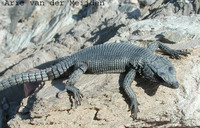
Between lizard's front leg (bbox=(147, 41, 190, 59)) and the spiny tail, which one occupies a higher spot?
lizard's front leg (bbox=(147, 41, 190, 59))

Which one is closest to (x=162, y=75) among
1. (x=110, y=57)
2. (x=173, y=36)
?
(x=110, y=57)

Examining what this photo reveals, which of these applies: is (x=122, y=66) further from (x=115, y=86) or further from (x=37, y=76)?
(x=37, y=76)

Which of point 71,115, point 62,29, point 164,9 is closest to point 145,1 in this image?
point 164,9

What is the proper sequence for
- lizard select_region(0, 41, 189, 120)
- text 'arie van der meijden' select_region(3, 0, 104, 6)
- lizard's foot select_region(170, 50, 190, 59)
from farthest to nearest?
text 'arie van der meijden' select_region(3, 0, 104, 6) → lizard's foot select_region(170, 50, 190, 59) → lizard select_region(0, 41, 189, 120)

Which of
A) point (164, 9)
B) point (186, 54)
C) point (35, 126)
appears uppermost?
point (164, 9)

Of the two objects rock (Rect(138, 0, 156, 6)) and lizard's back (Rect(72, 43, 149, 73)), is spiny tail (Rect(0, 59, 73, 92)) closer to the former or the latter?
lizard's back (Rect(72, 43, 149, 73))

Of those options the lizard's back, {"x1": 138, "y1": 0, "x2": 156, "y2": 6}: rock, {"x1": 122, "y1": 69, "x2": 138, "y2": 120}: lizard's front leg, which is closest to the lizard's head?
{"x1": 122, "y1": 69, "x2": 138, "y2": 120}: lizard's front leg

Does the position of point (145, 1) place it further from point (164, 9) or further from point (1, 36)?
point (1, 36)
